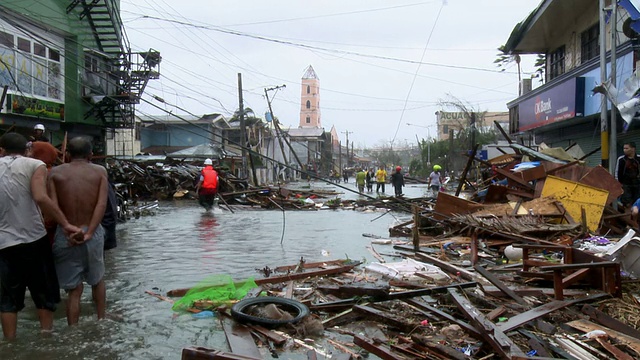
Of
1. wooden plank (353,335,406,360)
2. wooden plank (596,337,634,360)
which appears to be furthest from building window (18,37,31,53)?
wooden plank (596,337,634,360)

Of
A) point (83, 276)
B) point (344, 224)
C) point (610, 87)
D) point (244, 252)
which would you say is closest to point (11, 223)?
point (83, 276)

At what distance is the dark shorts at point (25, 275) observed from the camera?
438 centimetres

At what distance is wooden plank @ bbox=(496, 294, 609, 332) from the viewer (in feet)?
15.2

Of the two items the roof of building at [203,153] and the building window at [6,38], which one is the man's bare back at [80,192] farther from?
the roof of building at [203,153]

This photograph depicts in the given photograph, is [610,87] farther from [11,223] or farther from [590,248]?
[11,223]

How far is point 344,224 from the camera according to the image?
14.9 metres

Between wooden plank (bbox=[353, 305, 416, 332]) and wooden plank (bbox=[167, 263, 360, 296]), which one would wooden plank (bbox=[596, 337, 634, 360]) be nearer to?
wooden plank (bbox=[353, 305, 416, 332])

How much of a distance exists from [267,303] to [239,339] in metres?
0.90

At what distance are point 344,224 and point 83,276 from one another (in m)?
10.5

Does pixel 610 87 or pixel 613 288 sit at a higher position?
pixel 610 87

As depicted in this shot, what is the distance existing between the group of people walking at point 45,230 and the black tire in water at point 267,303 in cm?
136

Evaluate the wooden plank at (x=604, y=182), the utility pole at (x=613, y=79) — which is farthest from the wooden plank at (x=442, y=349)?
the utility pole at (x=613, y=79)

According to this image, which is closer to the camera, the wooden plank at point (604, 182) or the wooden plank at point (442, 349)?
the wooden plank at point (442, 349)

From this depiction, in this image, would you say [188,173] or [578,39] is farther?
[188,173]
